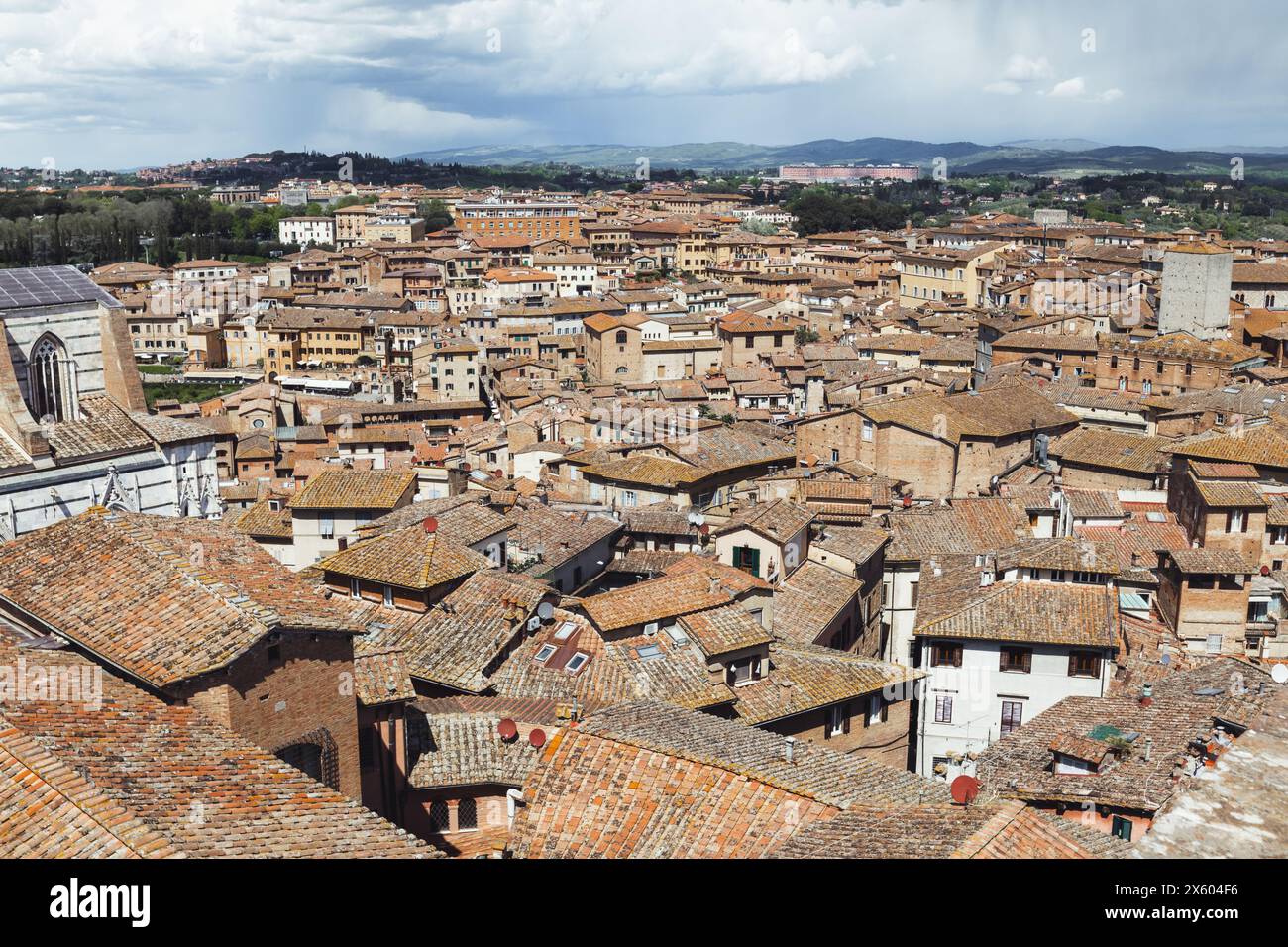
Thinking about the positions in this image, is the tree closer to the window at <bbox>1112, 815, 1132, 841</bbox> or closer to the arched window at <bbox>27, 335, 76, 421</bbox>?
the arched window at <bbox>27, 335, 76, 421</bbox>

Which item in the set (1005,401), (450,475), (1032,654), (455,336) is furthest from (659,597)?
(455,336)

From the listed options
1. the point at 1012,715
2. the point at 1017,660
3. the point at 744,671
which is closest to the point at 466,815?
the point at 744,671

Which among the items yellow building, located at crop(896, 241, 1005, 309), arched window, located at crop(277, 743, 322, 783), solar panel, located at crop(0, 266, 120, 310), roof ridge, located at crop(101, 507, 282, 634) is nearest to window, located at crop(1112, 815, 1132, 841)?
arched window, located at crop(277, 743, 322, 783)

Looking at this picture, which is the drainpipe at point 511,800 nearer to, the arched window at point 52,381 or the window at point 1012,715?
the window at point 1012,715

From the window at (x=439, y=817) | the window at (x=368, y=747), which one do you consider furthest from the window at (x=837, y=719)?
the window at (x=368, y=747)

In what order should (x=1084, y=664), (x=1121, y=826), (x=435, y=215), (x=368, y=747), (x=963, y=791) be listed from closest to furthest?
(x=963, y=791) → (x=368, y=747) → (x=1121, y=826) → (x=1084, y=664) → (x=435, y=215)

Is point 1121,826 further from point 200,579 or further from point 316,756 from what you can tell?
point 200,579

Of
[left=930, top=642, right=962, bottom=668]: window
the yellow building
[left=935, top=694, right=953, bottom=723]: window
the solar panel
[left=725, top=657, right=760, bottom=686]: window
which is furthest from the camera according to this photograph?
the yellow building
